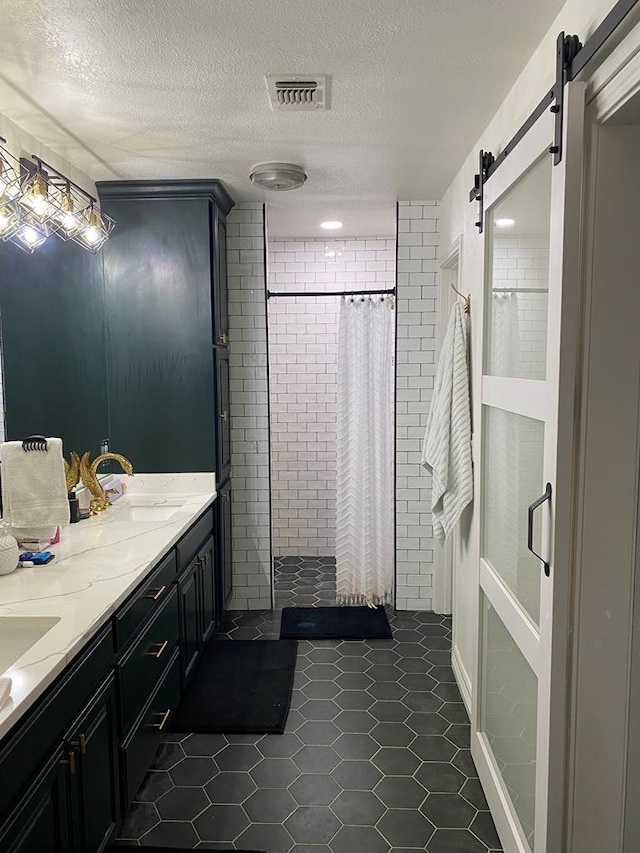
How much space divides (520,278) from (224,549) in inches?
98.9

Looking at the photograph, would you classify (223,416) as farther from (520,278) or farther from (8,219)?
(520,278)

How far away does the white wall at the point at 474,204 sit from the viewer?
1.69 metres

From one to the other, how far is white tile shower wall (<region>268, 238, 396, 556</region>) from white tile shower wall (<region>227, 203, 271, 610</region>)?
3.75 ft

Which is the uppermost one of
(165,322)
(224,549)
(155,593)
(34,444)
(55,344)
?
(165,322)

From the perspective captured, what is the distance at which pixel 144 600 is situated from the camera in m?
2.29

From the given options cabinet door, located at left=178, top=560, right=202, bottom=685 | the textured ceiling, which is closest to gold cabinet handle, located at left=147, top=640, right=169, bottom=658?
cabinet door, located at left=178, top=560, right=202, bottom=685

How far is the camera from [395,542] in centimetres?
411

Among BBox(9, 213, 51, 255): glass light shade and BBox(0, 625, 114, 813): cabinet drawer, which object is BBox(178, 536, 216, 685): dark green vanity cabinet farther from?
BBox(9, 213, 51, 255): glass light shade

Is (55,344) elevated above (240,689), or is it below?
above

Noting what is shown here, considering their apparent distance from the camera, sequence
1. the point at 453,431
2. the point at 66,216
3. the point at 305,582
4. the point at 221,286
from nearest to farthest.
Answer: the point at 66,216 → the point at 453,431 → the point at 221,286 → the point at 305,582

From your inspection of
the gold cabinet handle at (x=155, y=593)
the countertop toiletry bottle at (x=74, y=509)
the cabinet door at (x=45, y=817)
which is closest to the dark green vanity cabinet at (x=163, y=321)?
the countertop toiletry bottle at (x=74, y=509)

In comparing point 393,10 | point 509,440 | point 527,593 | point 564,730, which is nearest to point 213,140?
point 393,10

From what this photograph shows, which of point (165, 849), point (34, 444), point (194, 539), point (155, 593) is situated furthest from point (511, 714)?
point (34, 444)

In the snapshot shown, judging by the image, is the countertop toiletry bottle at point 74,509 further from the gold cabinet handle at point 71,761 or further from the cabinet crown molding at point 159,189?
the cabinet crown molding at point 159,189
